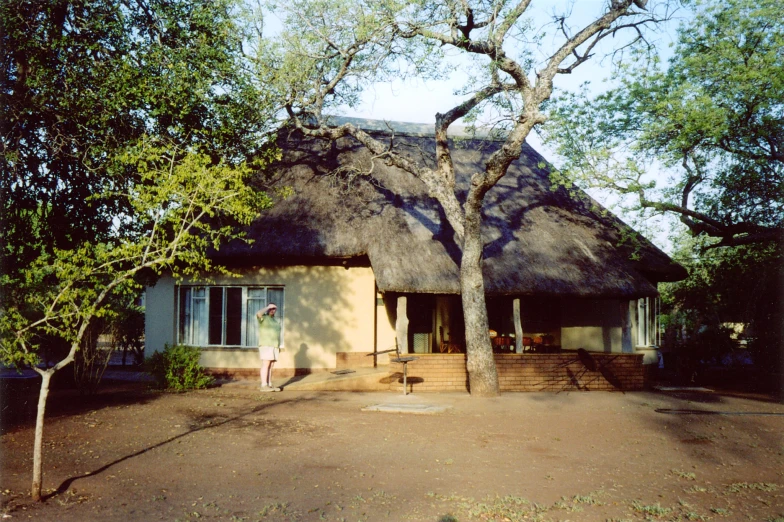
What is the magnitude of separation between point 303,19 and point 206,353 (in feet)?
25.9

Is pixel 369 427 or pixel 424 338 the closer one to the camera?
pixel 369 427

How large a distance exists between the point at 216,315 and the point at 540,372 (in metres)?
7.62

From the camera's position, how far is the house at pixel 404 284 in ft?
44.7

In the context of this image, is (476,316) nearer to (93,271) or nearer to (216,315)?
(216,315)

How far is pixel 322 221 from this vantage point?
1488 cm

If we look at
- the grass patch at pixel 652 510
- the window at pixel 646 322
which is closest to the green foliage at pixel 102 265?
the grass patch at pixel 652 510

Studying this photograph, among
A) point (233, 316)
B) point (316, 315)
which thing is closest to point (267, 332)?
point (316, 315)

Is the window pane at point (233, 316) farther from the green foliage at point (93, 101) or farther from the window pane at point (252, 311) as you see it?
the green foliage at point (93, 101)

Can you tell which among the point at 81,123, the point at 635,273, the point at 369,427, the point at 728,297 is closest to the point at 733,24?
the point at 635,273

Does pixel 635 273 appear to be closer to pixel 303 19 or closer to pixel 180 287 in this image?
pixel 303 19

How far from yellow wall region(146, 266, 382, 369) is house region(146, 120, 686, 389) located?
24 mm

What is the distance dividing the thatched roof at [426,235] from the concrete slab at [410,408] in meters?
2.62

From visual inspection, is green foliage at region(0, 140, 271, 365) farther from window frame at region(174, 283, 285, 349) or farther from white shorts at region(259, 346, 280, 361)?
window frame at region(174, 283, 285, 349)

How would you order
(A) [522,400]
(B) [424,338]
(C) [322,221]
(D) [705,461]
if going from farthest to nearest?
(B) [424,338], (C) [322,221], (A) [522,400], (D) [705,461]
